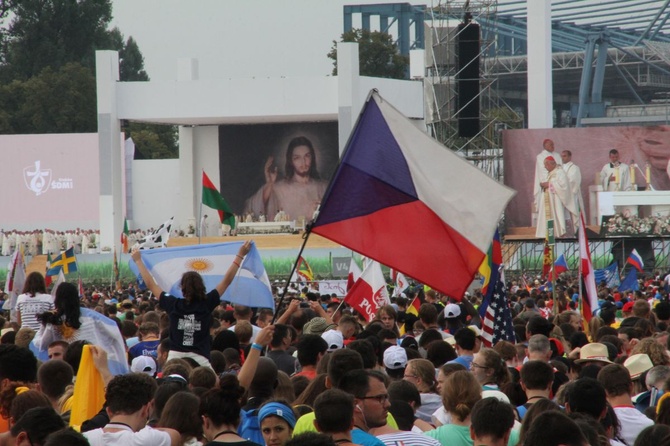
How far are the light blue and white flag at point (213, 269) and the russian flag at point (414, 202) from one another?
4.39 meters

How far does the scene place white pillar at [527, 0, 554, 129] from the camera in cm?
4253

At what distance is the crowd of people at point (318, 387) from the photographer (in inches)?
205

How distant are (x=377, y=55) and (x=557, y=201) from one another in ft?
110

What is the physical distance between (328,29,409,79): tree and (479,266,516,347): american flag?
59157 millimetres

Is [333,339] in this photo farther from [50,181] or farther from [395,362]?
[50,181]

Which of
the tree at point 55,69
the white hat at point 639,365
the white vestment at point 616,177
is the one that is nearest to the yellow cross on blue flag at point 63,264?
the white hat at point 639,365

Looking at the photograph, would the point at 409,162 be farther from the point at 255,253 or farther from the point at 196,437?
the point at 255,253

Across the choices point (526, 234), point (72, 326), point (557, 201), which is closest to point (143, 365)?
point (72, 326)

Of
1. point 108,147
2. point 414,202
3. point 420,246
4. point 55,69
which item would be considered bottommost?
point 420,246

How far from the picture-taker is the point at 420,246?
837 cm

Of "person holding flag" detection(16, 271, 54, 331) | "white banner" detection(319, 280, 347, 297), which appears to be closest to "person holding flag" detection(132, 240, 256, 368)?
"person holding flag" detection(16, 271, 54, 331)

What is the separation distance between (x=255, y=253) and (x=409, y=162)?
4.89 meters

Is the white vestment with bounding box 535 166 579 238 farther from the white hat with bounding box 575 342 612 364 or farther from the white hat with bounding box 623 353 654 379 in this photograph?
the white hat with bounding box 623 353 654 379

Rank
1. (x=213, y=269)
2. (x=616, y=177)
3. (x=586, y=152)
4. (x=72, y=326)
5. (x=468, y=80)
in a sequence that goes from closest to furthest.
A: (x=72, y=326) < (x=213, y=269) < (x=468, y=80) < (x=616, y=177) < (x=586, y=152)
